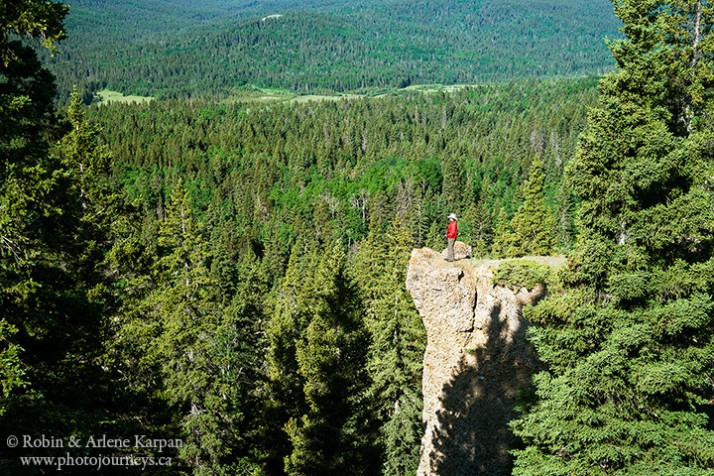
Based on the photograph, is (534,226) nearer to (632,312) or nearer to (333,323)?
(333,323)

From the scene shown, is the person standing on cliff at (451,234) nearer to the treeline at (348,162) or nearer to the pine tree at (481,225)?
the treeline at (348,162)

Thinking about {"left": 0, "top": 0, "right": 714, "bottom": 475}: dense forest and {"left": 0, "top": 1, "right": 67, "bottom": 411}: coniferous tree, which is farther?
{"left": 0, "top": 0, "right": 714, "bottom": 475}: dense forest

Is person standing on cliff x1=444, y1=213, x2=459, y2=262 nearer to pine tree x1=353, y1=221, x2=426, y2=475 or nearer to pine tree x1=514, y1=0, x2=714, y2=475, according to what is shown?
pine tree x1=353, y1=221, x2=426, y2=475

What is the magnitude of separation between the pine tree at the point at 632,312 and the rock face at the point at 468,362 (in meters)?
8.24

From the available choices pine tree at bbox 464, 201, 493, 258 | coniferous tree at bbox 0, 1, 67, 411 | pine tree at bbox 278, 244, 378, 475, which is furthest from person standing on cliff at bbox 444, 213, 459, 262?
pine tree at bbox 464, 201, 493, 258

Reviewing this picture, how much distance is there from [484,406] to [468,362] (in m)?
1.72

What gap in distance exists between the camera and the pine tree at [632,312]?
8320 mm

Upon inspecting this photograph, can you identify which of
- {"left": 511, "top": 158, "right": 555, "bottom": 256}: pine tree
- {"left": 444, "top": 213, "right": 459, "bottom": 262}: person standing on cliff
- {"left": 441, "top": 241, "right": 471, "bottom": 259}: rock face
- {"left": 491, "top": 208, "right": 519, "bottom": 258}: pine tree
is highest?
{"left": 444, "top": 213, "right": 459, "bottom": 262}: person standing on cliff

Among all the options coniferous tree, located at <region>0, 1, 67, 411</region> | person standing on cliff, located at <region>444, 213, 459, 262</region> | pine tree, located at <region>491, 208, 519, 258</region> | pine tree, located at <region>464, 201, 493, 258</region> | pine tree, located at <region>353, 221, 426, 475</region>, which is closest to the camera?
coniferous tree, located at <region>0, 1, 67, 411</region>

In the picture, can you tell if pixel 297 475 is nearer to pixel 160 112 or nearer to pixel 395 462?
pixel 395 462

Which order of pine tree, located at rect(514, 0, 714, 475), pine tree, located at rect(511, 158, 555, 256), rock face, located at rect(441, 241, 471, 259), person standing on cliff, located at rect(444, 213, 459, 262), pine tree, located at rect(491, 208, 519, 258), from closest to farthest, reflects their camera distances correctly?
1. pine tree, located at rect(514, 0, 714, 475)
2. person standing on cliff, located at rect(444, 213, 459, 262)
3. rock face, located at rect(441, 241, 471, 259)
4. pine tree, located at rect(511, 158, 555, 256)
5. pine tree, located at rect(491, 208, 519, 258)

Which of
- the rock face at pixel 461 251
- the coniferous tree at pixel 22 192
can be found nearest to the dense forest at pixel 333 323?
the coniferous tree at pixel 22 192

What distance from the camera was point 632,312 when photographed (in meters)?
8.73

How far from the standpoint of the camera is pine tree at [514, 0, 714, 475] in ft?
27.3
